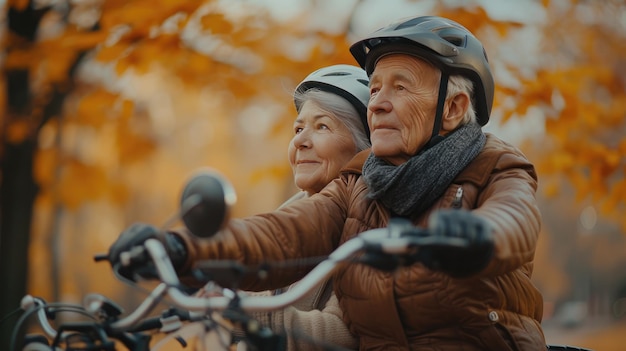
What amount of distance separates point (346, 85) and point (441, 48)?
1.04 meters

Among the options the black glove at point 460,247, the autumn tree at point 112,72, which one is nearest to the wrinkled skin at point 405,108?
the black glove at point 460,247

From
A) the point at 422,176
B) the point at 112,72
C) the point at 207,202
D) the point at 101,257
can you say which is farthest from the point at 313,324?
the point at 112,72

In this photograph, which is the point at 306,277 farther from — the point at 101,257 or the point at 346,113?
the point at 346,113

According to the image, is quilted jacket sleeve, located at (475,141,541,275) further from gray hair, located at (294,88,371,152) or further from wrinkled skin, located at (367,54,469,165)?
gray hair, located at (294,88,371,152)

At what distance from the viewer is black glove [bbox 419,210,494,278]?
→ 2266 millimetres

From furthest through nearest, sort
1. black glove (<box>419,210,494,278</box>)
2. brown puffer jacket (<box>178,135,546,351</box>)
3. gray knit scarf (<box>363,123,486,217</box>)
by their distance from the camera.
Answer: gray knit scarf (<box>363,123,486,217</box>)
brown puffer jacket (<box>178,135,546,351</box>)
black glove (<box>419,210,494,278</box>)

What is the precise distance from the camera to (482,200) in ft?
10.4

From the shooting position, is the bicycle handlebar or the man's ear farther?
the man's ear

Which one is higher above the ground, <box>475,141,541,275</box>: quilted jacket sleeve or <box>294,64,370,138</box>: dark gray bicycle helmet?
<box>294,64,370,138</box>: dark gray bicycle helmet

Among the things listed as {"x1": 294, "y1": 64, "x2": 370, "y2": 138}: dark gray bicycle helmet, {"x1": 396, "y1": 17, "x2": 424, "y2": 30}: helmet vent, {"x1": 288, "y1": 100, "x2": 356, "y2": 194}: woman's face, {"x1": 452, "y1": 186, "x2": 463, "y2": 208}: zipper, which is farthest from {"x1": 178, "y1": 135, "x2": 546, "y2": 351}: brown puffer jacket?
{"x1": 294, "y1": 64, "x2": 370, "y2": 138}: dark gray bicycle helmet

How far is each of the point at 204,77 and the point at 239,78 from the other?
13.1 inches

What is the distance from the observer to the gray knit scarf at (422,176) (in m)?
3.23

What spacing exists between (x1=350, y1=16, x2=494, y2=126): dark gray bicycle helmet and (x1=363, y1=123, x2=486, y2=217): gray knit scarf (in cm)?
28

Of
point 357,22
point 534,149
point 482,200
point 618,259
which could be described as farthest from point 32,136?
point 618,259
